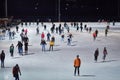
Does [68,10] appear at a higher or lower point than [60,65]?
higher

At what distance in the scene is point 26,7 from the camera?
7800cm

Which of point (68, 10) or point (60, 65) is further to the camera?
point (68, 10)

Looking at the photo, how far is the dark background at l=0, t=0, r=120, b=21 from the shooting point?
77.9m

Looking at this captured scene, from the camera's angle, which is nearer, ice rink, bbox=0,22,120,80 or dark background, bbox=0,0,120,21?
ice rink, bbox=0,22,120,80

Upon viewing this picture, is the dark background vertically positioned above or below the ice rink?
above

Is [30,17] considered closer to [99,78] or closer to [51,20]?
[51,20]

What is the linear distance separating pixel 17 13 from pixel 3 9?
9.29ft

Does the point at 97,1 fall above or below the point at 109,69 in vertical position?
above

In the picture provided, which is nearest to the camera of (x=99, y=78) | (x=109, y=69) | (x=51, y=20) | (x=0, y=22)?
(x=99, y=78)

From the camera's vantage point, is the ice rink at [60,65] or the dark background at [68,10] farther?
the dark background at [68,10]

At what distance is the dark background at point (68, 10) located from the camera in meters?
77.9

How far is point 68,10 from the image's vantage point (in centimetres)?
7894

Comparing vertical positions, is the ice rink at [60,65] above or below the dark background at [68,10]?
below

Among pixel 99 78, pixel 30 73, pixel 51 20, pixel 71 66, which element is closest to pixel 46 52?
pixel 71 66
